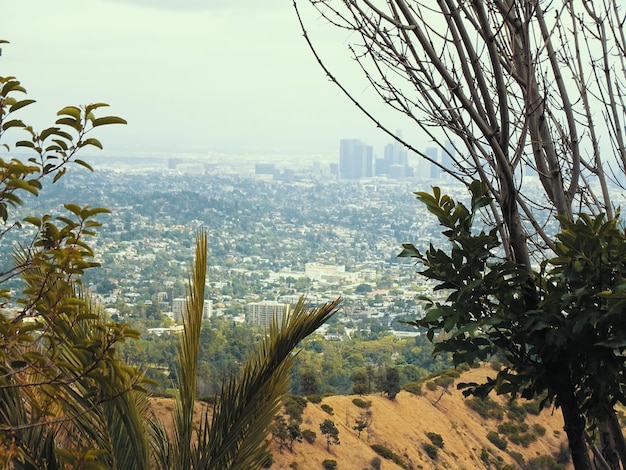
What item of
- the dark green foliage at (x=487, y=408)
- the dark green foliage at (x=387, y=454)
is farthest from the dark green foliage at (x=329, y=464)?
the dark green foliage at (x=487, y=408)

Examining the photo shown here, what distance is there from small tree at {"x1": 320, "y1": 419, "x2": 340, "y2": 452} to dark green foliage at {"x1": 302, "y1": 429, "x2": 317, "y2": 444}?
200mm

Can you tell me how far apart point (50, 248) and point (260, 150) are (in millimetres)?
94216

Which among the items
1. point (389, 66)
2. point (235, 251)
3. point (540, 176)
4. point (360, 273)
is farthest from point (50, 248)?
point (235, 251)

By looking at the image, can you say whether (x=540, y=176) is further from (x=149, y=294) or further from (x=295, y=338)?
(x=149, y=294)

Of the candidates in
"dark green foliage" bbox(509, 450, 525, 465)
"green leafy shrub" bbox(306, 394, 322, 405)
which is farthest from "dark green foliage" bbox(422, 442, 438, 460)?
"green leafy shrub" bbox(306, 394, 322, 405)

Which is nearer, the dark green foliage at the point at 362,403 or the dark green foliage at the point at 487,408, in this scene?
the dark green foliage at the point at 362,403

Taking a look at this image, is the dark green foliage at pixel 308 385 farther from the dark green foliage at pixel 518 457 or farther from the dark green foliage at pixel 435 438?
the dark green foliage at pixel 518 457

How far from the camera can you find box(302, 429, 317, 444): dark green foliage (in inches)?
555

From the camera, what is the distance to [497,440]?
642 inches

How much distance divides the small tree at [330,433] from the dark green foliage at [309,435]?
0.20m

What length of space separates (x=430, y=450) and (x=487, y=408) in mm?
2171

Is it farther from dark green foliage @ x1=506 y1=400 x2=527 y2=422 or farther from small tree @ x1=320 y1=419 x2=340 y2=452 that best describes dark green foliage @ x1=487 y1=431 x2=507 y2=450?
small tree @ x1=320 y1=419 x2=340 y2=452

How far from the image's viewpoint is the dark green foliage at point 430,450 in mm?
16062

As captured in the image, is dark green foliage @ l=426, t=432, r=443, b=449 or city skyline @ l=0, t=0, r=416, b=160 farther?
city skyline @ l=0, t=0, r=416, b=160
